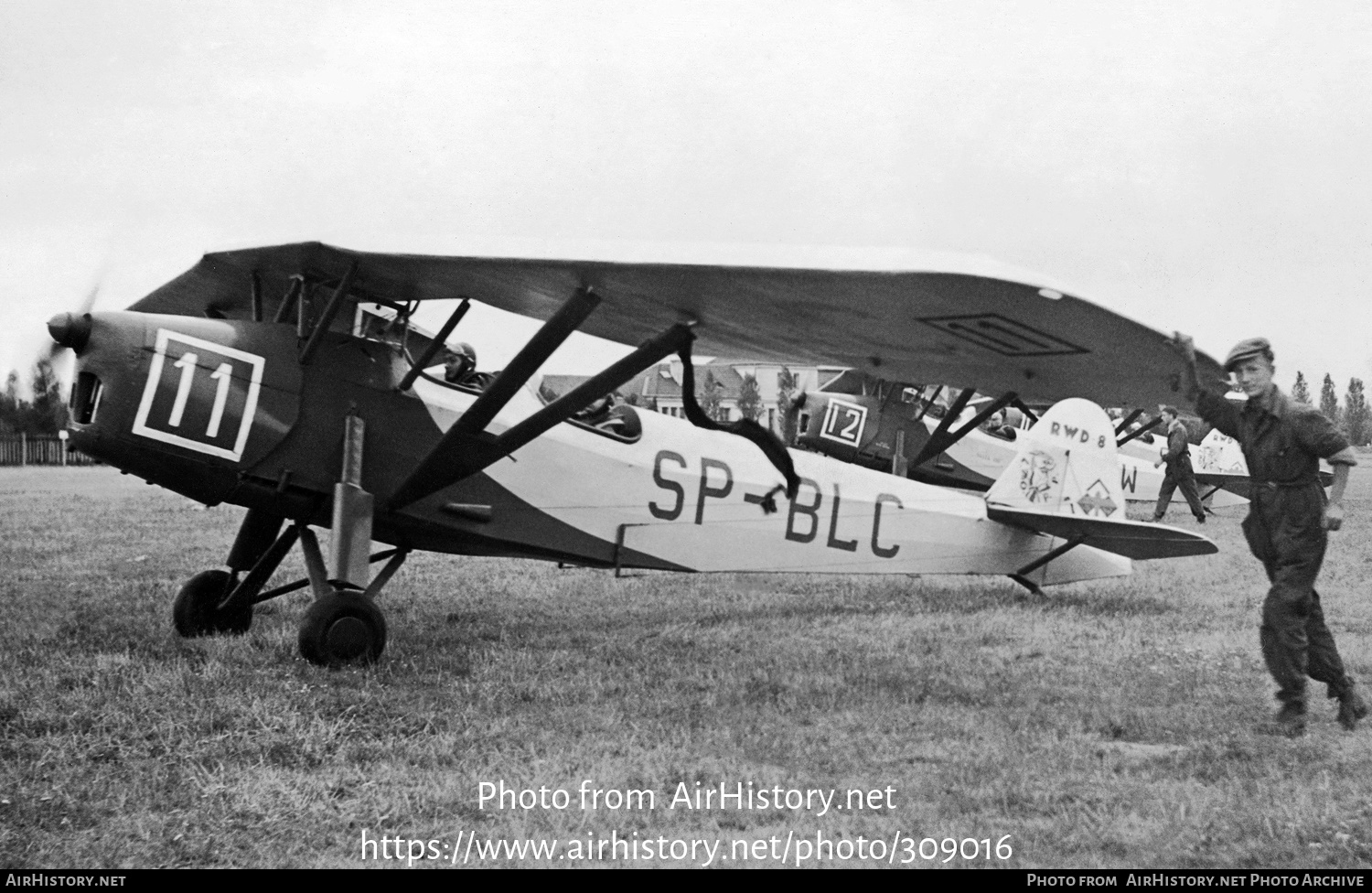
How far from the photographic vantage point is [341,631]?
18.8 feet

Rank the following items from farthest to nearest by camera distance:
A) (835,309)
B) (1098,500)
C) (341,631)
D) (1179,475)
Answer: (1179,475)
(1098,500)
(341,631)
(835,309)

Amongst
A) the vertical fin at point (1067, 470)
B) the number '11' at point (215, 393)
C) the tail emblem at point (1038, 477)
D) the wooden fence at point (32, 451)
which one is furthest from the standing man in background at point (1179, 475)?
the wooden fence at point (32, 451)

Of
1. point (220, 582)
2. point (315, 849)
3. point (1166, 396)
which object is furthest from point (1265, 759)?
point (220, 582)

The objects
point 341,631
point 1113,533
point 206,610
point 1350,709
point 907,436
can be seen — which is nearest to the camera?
point 1350,709

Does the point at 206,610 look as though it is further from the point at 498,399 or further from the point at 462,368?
the point at 498,399

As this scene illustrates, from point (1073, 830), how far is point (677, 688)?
2.44 meters

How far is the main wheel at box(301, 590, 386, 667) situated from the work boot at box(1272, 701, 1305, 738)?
4201mm

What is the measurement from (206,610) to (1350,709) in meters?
6.00

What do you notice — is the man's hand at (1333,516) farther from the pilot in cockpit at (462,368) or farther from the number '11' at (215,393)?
the number '11' at (215,393)

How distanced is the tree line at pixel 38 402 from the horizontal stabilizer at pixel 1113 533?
6.49 meters

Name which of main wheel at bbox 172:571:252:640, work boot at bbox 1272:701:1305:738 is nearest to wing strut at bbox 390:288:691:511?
main wheel at bbox 172:571:252:640

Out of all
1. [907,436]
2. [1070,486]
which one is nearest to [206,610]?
[1070,486]

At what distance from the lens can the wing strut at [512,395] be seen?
5473 millimetres
